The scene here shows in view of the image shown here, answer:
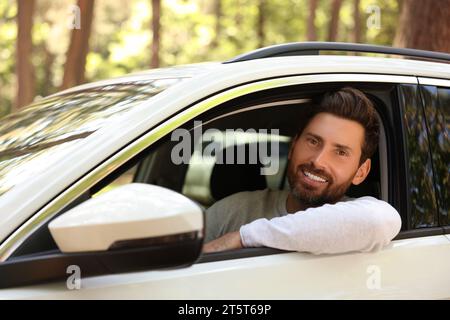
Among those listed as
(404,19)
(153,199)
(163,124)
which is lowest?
(153,199)

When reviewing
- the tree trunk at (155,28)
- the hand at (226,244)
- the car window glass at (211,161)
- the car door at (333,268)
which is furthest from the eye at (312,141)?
the tree trunk at (155,28)

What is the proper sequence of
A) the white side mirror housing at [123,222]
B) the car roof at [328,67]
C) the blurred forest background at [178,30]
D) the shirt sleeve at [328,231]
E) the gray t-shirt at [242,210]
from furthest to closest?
the blurred forest background at [178,30], the gray t-shirt at [242,210], the car roof at [328,67], the shirt sleeve at [328,231], the white side mirror housing at [123,222]

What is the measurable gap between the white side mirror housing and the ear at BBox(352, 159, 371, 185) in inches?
43.8

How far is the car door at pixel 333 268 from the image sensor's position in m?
2.08

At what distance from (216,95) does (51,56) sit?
31.5 meters

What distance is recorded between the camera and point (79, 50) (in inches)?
358

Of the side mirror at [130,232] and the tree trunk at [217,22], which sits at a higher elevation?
the tree trunk at [217,22]

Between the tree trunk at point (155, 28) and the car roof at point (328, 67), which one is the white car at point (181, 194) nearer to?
the car roof at point (328, 67)

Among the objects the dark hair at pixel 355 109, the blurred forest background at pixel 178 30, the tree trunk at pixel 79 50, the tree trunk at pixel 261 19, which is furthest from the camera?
the tree trunk at pixel 261 19

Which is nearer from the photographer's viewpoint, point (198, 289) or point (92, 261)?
point (92, 261)

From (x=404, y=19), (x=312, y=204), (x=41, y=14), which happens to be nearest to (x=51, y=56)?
(x=41, y=14)

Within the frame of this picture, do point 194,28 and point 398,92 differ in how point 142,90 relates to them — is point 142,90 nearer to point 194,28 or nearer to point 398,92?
point 398,92

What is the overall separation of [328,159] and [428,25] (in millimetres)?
5064
